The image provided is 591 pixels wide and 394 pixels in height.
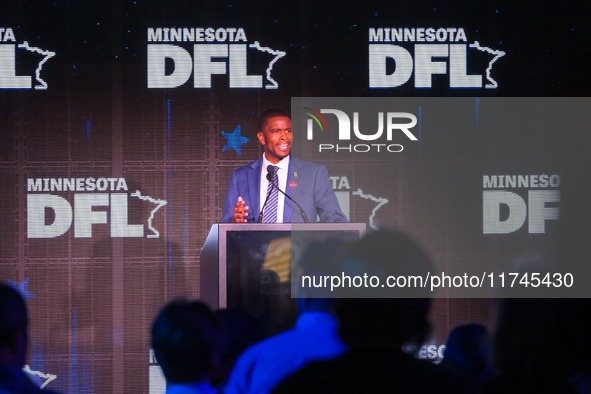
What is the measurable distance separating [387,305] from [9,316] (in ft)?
2.68

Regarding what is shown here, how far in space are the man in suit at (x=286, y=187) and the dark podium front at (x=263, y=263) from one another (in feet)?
3.73

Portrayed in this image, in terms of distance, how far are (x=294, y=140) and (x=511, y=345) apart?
3.15 metres

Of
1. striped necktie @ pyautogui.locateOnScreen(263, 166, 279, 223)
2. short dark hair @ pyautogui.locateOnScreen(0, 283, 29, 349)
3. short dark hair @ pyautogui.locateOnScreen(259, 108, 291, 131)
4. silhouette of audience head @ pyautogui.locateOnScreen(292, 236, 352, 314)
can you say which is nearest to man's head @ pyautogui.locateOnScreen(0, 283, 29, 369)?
short dark hair @ pyautogui.locateOnScreen(0, 283, 29, 349)

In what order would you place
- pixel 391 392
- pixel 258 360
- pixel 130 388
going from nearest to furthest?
pixel 391 392, pixel 258 360, pixel 130 388

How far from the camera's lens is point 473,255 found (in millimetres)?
4707

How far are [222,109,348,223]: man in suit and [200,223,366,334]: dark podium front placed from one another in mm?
1136

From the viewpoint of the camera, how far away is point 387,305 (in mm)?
1344

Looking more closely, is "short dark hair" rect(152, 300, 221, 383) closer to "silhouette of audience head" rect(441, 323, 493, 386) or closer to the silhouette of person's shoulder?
the silhouette of person's shoulder

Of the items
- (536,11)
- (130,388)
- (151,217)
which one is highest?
(536,11)

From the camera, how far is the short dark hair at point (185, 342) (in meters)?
1.65

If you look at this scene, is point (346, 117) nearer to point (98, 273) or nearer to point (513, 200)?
point (513, 200)

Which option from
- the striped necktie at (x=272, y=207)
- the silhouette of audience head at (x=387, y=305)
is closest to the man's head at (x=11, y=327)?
the silhouette of audience head at (x=387, y=305)

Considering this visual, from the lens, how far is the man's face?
4219mm

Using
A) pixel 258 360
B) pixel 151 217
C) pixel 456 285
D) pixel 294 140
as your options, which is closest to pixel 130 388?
pixel 151 217
